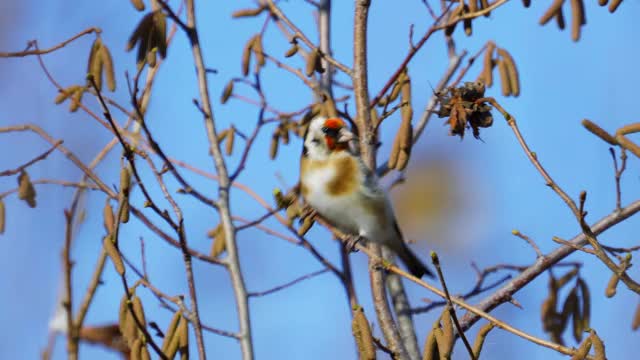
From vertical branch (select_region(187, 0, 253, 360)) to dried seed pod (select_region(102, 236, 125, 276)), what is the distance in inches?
39.3

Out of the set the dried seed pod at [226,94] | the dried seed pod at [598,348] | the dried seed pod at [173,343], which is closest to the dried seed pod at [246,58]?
the dried seed pod at [226,94]

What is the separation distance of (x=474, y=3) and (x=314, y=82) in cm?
118

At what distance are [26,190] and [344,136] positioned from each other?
107 centimetres

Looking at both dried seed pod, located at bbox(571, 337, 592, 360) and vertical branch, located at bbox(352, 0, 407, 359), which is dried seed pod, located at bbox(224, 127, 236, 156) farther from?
dried seed pod, located at bbox(571, 337, 592, 360)

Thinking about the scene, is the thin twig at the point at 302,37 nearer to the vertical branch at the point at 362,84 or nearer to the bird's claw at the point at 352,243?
the vertical branch at the point at 362,84

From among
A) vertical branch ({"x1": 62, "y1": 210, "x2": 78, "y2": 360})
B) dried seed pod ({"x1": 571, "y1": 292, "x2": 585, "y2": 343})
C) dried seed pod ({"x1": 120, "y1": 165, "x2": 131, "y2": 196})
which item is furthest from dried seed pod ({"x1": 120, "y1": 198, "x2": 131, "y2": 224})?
dried seed pod ({"x1": 571, "y1": 292, "x2": 585, "y2": 343})

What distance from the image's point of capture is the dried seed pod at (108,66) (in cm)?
299

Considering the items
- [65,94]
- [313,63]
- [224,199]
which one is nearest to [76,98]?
[65,94]

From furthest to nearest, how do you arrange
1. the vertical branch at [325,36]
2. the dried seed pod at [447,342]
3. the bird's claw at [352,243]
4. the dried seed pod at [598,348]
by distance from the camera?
1. the vertical branch at [325,36]
2. the bird's claw at [352,243]
3. the dried seed pod at [447,342]
4. the dried seed pod at [598,348]

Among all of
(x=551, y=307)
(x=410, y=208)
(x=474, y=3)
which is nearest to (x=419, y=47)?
(x=474, y=3)

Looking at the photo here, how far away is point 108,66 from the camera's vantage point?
9.89 feet

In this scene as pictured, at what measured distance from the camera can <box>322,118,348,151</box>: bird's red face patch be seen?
340 centimetres

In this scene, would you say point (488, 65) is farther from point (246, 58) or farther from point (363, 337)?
point (363, 337)

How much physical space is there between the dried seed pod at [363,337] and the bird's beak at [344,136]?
138 cm
